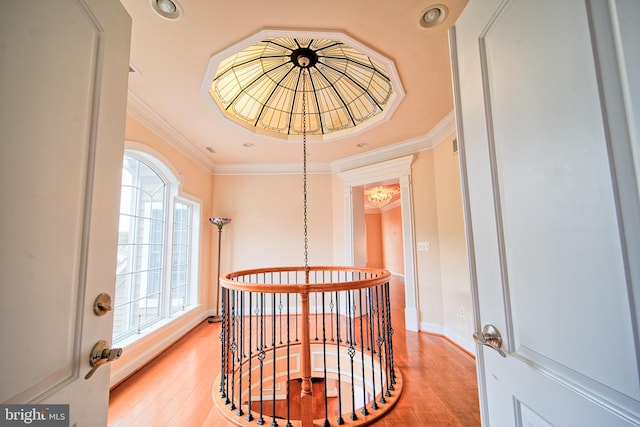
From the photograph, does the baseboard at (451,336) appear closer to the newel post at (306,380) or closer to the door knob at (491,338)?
the newel post at (306,380)

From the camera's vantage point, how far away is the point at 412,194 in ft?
11.8

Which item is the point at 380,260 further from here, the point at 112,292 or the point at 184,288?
the point at 112,292

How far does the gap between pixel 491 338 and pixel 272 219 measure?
3.91m

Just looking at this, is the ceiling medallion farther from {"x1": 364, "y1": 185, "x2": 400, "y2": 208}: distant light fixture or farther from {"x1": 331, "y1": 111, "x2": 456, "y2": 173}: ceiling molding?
{"x1": 364, "y1": 185, "x2": 400, "y2": 208}: distant light fixture

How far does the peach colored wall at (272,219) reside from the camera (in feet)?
14.3

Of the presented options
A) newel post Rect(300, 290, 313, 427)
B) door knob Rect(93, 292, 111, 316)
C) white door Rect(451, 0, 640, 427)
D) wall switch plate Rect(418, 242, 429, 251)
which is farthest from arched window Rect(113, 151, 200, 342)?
wall switch plate Rect(418, 242, 429, 251)

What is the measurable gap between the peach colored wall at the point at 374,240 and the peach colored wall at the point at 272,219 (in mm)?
5932

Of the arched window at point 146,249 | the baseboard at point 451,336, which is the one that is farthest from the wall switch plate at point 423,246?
the arched window at point 146,249

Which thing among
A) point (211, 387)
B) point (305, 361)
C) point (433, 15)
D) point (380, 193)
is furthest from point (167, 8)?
point (380, 193)

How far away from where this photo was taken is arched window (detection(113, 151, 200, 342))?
100 inches

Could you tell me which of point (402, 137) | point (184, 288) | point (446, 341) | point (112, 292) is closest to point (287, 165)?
point (402, 137)

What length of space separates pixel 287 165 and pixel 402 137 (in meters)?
2.00

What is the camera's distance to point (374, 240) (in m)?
10.2

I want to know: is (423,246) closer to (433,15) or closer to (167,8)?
(433,15)
